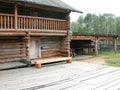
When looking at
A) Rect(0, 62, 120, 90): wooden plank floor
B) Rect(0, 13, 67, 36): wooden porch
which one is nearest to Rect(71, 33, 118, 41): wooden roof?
Rect(0, 13, 67, 36): wooden porch

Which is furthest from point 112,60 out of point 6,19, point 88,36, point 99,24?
point 99,24

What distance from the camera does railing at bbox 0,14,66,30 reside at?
1171 cm

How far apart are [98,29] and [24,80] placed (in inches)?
2035

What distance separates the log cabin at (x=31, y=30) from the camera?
1197 centimetres

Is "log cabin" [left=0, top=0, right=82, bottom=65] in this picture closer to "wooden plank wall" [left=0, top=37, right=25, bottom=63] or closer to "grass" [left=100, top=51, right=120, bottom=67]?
"wooden plank wall" [left=0, top=37, right=25, bottom=63]

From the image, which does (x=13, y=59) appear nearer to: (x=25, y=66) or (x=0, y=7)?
(x=25, y=66)

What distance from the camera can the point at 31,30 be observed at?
12.6 metres

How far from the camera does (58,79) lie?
912 cm

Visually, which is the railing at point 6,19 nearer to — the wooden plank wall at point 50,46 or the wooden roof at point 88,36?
the wooden plank wall at point 50,46

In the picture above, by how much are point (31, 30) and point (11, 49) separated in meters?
2.14

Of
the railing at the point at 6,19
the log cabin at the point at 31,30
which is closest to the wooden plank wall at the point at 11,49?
the log cabin at the point at 31,30

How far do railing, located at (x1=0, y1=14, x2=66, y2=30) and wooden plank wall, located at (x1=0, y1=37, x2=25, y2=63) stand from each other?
990 mm

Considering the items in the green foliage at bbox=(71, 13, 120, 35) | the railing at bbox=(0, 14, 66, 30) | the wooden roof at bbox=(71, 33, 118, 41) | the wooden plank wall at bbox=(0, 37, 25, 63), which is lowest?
the wooden plank wall at bbox=(0, 37, 25, 63)

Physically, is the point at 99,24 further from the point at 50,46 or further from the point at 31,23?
the point at 31,23
